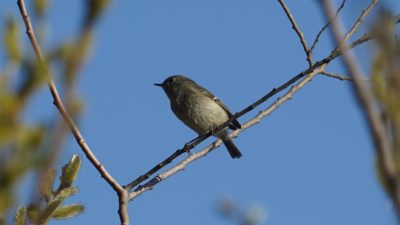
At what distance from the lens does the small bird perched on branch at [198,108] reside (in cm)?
1021

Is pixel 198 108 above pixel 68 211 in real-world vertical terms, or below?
above

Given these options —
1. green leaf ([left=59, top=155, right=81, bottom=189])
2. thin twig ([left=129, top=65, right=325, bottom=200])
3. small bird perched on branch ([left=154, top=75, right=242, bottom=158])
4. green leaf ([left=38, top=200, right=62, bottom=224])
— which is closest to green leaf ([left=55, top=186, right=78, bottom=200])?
green leaf ([left=59, top=155, right=81, bottom=189])

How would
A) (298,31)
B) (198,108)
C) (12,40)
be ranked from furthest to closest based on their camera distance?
(198,108), (298,31), (12,40)

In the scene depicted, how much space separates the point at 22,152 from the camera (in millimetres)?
1096

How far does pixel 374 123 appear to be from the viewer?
98cm

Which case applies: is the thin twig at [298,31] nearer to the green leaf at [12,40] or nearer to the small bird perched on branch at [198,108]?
the green leaf at [12,40]

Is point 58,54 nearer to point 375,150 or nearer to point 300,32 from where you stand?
point 375,150

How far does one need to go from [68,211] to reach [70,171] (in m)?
0.14

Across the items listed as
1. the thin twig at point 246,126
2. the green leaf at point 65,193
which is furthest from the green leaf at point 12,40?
the thin twig at point 246,126

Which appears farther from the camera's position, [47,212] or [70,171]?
[70,171]

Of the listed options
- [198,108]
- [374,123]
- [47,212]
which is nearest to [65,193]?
[47,212]

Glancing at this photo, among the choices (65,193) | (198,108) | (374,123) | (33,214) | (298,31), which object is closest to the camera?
(374,123)

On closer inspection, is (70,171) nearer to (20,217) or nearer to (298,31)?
(20,217)

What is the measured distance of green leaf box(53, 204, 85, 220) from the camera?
2332mm
